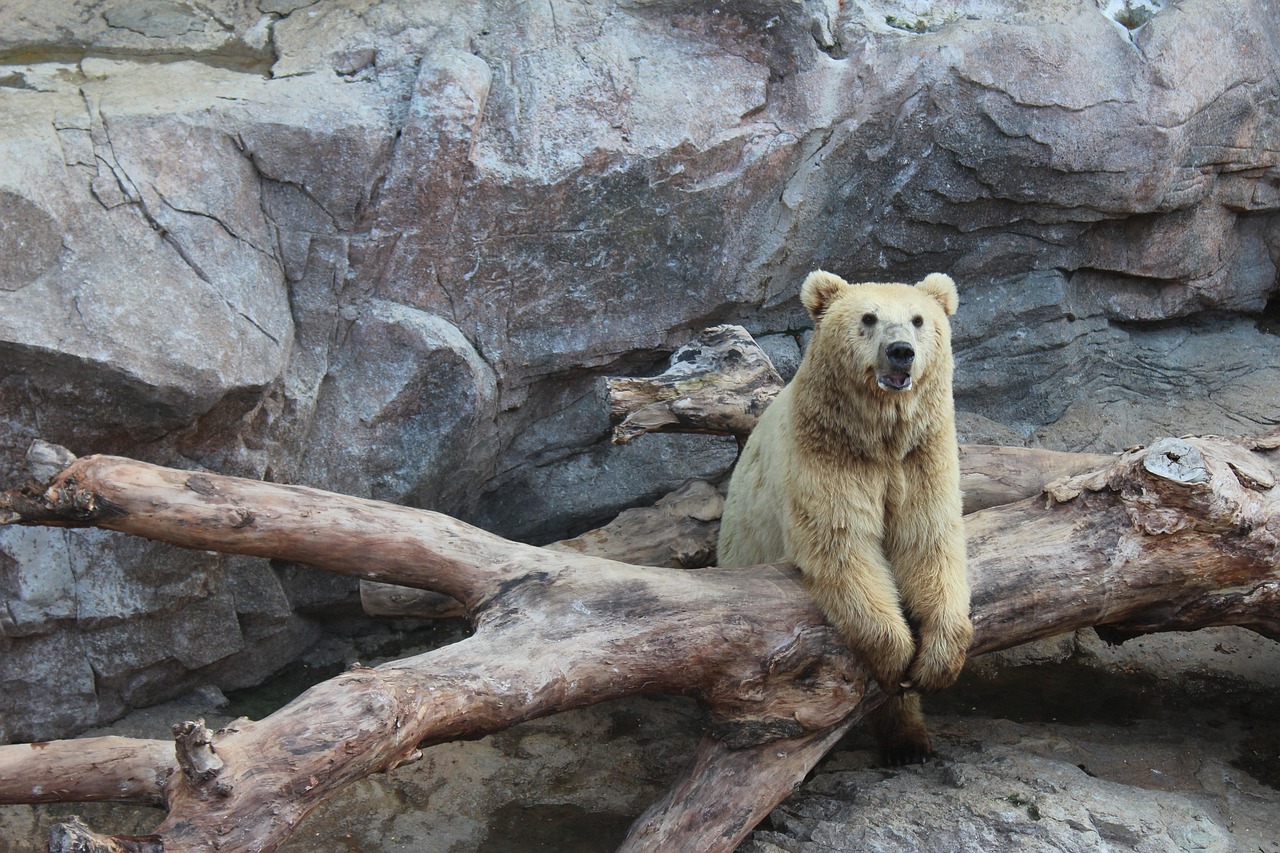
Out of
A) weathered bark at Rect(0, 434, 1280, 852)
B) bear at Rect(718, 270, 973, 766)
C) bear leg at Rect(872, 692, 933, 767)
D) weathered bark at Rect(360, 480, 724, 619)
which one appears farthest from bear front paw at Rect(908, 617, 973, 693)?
weathered bark at Rect(360, 480, 724, 619)

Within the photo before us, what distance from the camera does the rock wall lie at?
4414 millimetres

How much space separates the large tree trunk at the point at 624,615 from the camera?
312cm

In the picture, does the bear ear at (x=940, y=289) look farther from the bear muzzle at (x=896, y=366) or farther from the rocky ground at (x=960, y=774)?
the rocky ground at (x=960, y=774)

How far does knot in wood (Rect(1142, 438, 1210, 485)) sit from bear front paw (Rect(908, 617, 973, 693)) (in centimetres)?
93

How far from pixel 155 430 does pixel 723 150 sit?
9.41ft

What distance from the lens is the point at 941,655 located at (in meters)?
3.86

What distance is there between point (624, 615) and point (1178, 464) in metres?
2.11

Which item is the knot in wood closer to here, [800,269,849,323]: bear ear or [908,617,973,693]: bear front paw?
[908,617,973,693]: bear front paw

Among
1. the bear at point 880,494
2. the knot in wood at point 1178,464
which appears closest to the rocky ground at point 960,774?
the bear at point 880,494

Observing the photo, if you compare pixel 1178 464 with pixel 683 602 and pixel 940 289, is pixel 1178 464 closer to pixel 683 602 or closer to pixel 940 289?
pixel 940 289

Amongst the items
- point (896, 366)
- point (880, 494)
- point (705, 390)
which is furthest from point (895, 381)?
point (705, 390)

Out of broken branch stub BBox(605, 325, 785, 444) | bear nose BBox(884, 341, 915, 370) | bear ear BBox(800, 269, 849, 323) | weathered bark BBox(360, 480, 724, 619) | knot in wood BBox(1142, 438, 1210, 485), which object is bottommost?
knot in wood BBox(1142, 438, 1210, 485)

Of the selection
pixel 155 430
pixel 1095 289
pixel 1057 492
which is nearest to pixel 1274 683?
pixel 1057 492

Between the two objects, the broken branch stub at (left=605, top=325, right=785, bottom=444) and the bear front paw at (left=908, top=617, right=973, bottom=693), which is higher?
the broken branch stub at (left=605, top=325, right=785, bottom=444)
